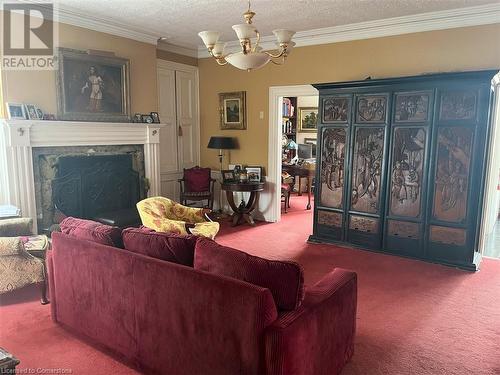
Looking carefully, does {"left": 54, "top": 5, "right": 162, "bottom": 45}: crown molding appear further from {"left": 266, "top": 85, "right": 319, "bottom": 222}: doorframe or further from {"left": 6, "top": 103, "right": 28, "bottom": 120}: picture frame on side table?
{"left": 266, "top": 85, "right": 319, "bottom": 222}: doorframe

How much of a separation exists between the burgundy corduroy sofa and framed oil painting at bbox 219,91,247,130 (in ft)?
13.0

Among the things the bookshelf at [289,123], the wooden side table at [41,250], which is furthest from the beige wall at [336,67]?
the wooden side table at [41,250]

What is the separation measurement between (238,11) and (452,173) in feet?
9.93

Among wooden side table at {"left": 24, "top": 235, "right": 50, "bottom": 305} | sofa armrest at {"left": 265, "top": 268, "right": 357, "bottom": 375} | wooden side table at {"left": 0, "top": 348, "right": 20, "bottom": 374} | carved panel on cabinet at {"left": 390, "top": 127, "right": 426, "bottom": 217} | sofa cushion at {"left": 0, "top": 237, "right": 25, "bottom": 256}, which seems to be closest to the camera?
wooden side table at {"left": 0, "top": 348, "right": 20, "bottom": 374}

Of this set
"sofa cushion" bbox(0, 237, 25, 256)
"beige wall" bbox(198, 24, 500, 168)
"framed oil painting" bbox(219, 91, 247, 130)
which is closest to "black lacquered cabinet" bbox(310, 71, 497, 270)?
"beige wall" bbox(198, 24, 500, 168)

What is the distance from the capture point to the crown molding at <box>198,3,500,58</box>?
4.21 m

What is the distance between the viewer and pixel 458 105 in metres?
4.04

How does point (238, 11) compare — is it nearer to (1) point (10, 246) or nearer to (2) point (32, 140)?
(2) point (32, 140)

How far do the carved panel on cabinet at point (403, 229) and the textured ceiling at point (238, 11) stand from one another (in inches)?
96.5

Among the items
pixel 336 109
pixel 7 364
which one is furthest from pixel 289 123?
pixel 7 364

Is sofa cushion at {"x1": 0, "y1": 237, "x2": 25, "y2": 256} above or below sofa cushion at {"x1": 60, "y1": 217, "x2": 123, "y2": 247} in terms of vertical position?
below

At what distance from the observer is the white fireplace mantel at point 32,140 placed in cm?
409

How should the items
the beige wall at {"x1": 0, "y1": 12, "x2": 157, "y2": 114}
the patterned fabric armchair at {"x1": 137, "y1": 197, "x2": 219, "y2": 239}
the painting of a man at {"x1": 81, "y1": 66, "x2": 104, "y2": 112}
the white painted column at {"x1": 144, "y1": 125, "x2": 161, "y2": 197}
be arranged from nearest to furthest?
1. the patterned fabric armchair at {"x1": 137, "y1": 197, "x2": 219, "y2": 239}
2. the beige wall at {"x1": 0, "y1": 12, "x2": 157, "y2": 114}
3. the painting of a man at {"x1": 81, "y1": 66, "x2": 104, "y2": 112}
4. the white painted column at {"x1": 144, "y1": 125, "x2": 161, "y2": 197}

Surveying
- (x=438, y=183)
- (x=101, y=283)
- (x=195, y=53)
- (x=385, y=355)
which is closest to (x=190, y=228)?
(x=101, y=283)
